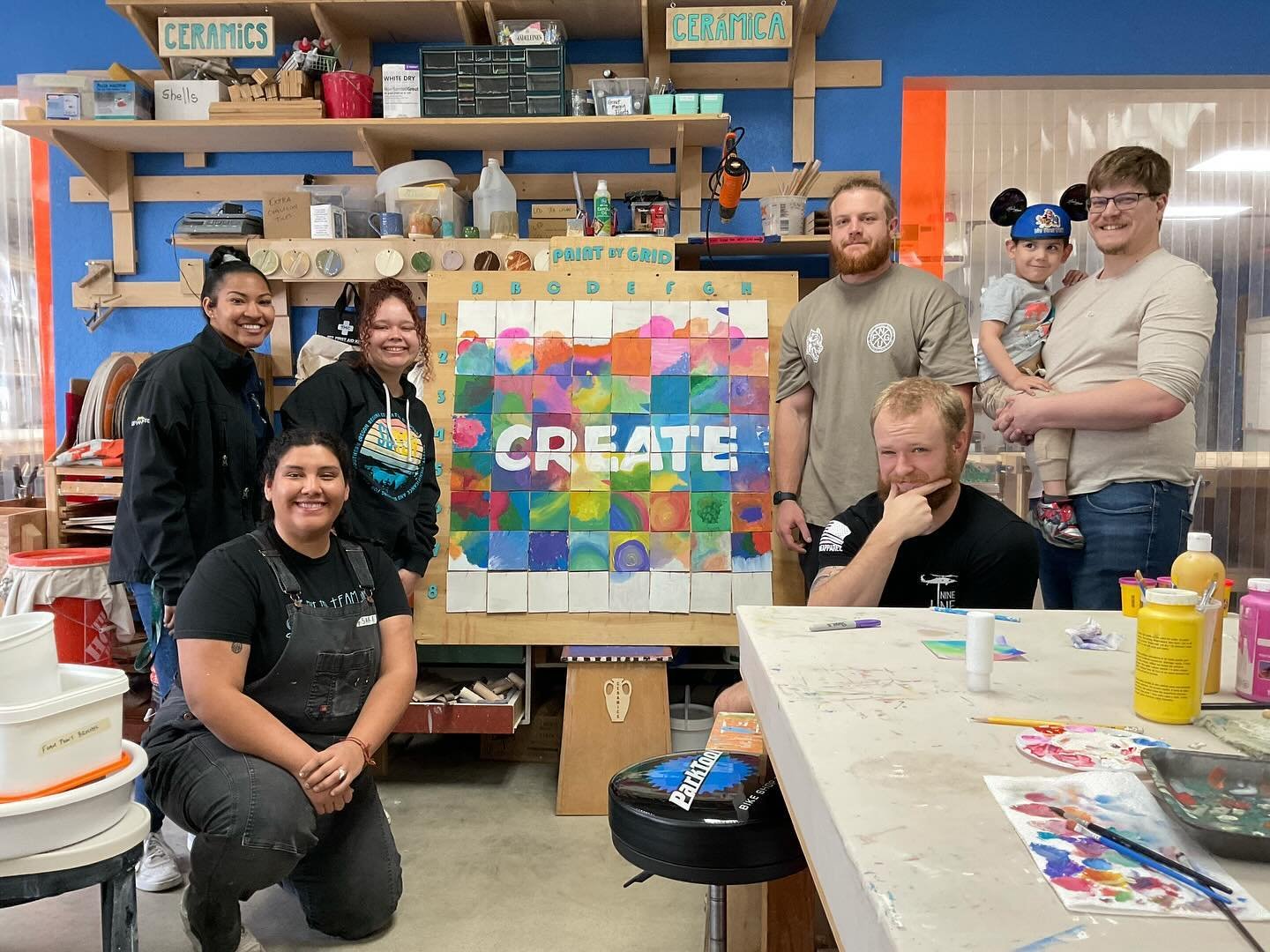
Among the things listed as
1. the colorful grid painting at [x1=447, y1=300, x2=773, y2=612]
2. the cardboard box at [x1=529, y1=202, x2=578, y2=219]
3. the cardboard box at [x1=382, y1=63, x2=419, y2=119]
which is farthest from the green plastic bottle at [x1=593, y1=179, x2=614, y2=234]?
the cardboard box at [x1=382, y1=63, x2=419, y2=119]

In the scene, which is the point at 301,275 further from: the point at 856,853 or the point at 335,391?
the point at 856,853

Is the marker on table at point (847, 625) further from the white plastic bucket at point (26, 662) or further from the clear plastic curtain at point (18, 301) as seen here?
the clear plastic curtain at point (18, 301)

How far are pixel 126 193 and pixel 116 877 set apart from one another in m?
3.11

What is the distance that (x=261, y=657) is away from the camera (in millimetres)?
2117

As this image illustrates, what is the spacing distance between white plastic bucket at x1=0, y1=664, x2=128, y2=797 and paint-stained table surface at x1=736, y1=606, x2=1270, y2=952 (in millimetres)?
1071

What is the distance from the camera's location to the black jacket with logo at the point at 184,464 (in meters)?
2.33

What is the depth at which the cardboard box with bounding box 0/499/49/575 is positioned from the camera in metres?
3.37

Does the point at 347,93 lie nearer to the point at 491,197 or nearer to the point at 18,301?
the point at 491,197

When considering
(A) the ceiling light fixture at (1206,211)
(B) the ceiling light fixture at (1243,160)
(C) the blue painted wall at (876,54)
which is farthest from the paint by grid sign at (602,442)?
(B) the ceiling light fixture at (1243,160)

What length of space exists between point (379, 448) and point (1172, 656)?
2111 millimetres

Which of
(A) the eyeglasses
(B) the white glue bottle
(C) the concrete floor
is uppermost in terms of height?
(A) the eyeglasses

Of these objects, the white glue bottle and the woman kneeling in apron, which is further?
the woman kneeling in apron

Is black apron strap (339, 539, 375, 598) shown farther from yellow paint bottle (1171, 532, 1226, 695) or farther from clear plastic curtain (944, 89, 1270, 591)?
clear plastic curtain (944, 89, 1270, 591)

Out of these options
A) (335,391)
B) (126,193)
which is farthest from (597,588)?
(126,193)
